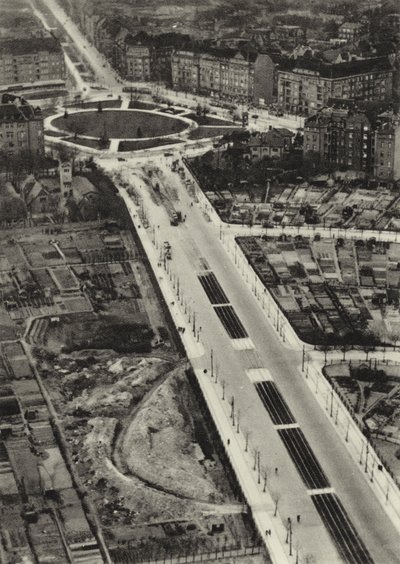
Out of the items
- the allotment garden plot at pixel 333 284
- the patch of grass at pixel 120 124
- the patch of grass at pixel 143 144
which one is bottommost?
the patch of grass at pixel 120 124

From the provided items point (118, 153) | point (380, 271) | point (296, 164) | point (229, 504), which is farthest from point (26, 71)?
point (229, 504)

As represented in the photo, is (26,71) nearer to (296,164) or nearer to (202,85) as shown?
(202,85)

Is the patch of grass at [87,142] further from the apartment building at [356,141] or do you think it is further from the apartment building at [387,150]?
the apartment building at [387,150]

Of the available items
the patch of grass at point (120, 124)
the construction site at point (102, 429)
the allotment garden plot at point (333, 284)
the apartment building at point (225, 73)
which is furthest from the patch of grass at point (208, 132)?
the construction site at point (102, 429)

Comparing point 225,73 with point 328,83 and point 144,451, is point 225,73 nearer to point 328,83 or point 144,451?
point 328,83

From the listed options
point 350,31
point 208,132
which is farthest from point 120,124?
point 350,31

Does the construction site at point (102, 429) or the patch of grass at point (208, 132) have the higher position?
the construction site at point (102, 429)

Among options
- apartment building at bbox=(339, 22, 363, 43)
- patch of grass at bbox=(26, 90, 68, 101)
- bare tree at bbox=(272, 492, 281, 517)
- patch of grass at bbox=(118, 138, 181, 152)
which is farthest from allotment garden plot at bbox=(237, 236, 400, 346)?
apartment building at bbox=(339, 22, 363, 43)
